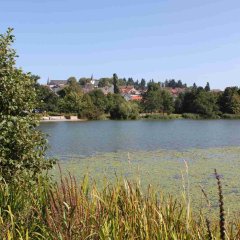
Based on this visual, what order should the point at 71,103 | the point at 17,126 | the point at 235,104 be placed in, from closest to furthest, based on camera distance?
the point at 17,126 < the point at 235,104 < the point at 71,103

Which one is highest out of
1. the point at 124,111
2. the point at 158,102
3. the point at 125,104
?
the point at 158,102

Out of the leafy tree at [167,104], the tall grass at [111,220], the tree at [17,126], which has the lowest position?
the tall grass at [111,220]

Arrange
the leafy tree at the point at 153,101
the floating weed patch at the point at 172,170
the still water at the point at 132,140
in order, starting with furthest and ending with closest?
the leafy tree at the point at 153,101
the still water at the point at 132,140
the floating weed patch at the point at 172,170

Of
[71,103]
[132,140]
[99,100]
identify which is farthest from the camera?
[99,100]

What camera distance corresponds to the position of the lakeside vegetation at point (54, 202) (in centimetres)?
366

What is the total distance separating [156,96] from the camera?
4168 inches

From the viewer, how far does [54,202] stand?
4328 millimetres

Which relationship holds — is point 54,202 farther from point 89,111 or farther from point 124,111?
point 89,111

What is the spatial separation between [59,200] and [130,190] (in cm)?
85

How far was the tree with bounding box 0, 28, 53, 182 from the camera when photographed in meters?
6.69

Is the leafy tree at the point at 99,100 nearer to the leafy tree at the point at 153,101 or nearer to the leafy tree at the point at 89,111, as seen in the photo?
the leafy tree at the point at 89,111

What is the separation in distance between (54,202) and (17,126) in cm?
280

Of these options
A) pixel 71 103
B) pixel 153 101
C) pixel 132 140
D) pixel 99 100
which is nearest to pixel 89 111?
pixel 99 100

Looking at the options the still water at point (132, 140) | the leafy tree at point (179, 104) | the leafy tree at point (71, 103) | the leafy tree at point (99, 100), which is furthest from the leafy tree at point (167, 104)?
the still water at point (132, 140)
